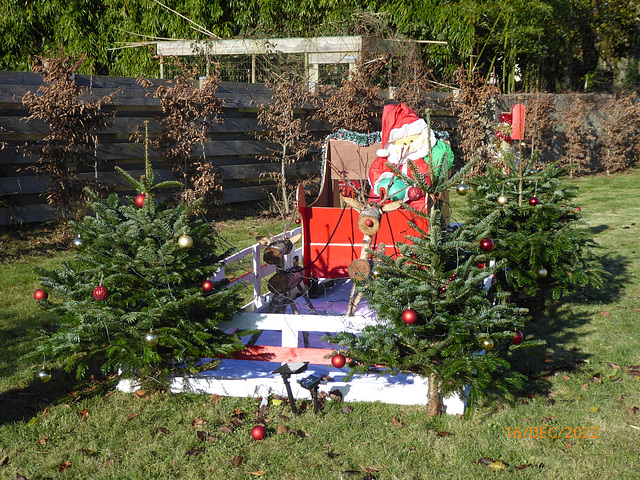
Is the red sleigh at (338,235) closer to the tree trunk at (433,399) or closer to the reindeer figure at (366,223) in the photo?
the reindeer figure at (366,223)

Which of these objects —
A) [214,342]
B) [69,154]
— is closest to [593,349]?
[214,342]

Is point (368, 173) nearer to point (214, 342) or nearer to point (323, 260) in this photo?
point (323, 260)

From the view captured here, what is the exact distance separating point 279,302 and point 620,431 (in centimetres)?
297

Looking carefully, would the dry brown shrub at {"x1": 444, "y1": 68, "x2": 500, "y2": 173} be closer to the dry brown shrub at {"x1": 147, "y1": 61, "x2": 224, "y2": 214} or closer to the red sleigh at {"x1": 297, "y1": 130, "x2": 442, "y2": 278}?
the dry brown shrub at {"x1": 147, "y1": 61, "x2": 224, "y2": 214}

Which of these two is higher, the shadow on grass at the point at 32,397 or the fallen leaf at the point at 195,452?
the shadow on grass at the point at 32,397

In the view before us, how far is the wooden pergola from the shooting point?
1114cm

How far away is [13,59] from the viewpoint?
14.3 meters

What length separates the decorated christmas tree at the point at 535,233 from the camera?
5.12 metres

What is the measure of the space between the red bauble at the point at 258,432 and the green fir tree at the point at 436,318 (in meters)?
0.69

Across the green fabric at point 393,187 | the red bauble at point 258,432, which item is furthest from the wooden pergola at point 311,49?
the red bauble at point 258,432

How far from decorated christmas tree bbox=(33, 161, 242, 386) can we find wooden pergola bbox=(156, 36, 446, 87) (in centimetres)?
719

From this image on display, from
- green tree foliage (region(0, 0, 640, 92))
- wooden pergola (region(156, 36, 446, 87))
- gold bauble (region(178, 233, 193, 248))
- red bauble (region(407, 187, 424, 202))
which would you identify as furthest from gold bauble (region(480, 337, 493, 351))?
green tree foliage (region(0, 0, 640, 92))

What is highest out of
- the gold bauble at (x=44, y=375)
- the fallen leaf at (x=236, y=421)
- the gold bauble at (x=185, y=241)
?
the gold bauble at (x=185, y=241)

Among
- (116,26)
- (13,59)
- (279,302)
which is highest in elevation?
(116,26)
